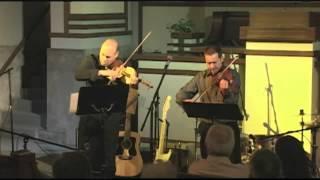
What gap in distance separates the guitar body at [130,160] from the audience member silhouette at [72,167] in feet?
8.74

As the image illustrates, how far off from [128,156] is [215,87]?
109cm

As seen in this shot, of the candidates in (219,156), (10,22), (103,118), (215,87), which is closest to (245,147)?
(215,87)

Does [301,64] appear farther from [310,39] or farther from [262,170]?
[262,170]

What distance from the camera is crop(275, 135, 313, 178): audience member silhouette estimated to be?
5500 mm

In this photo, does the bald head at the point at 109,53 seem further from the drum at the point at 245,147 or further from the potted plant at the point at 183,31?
the potted plant at the point at 183,31

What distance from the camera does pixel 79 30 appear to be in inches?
378

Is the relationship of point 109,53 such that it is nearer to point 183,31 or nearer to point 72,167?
point 183,31

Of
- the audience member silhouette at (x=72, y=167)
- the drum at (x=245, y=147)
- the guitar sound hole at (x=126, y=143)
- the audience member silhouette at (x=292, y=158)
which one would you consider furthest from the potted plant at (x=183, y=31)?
the audience member silhouette at (x=72, y=167)

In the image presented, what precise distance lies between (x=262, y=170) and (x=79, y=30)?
545 cm

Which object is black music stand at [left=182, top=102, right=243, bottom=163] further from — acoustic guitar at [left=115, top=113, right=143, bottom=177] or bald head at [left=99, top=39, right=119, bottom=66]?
bald head at [left=99, top=39, right=119, bottom=66]

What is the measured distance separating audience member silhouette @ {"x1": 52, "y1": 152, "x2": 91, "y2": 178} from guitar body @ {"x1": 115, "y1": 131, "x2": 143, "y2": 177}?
266 centimetres

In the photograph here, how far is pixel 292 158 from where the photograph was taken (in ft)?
18.4

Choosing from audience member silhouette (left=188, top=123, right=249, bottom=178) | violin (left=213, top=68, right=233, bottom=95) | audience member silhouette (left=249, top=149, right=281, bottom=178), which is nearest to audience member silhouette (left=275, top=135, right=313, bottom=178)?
audience member silhouette (left=188, top=123, right=249, bottom=178)

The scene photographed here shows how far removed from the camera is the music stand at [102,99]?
680 cm
